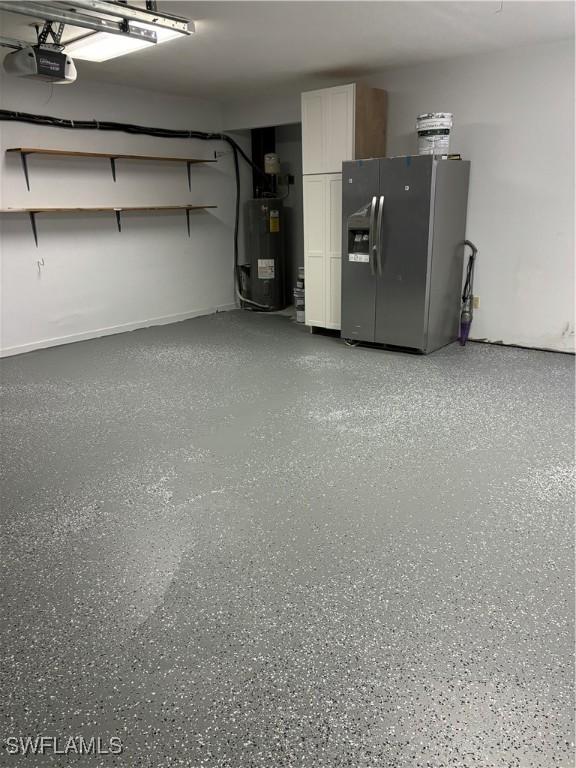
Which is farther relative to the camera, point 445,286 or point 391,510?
point 445,286

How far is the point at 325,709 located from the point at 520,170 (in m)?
4.78

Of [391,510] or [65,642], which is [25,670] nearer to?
[65,642]

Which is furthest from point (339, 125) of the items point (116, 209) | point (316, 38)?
point (116, 209)

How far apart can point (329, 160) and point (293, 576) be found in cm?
437

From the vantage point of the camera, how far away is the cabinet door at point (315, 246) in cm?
557

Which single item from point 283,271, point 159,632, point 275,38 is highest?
point 275,38

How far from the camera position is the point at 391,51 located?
4645 millimetres

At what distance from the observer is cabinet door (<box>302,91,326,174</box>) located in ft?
17.4

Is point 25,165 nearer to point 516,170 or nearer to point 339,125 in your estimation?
point 339,125

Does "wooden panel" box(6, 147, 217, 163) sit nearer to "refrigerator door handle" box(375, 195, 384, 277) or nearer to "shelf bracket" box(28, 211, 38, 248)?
"shelf bracket" box(28, 211, 38, 248)

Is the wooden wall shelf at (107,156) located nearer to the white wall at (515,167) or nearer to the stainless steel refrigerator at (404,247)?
the stainless steel refrigerator at (404,247)

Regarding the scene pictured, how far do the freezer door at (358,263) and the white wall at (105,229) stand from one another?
240cm

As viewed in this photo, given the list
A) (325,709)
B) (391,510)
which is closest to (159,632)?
(325,709)

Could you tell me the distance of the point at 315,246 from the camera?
18.8ft
